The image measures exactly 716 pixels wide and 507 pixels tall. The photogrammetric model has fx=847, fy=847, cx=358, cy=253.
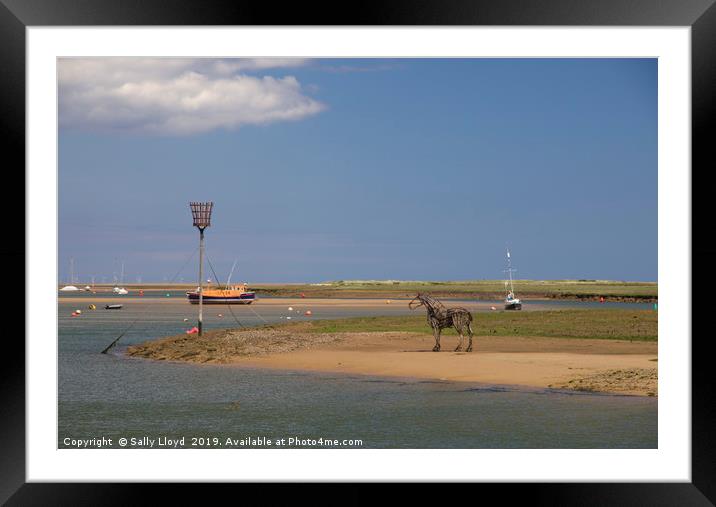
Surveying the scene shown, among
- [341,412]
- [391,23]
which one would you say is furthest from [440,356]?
[391,23]

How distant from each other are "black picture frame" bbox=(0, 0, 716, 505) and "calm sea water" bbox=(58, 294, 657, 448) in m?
5.48

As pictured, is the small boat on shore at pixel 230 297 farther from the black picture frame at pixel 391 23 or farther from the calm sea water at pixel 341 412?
the black picture frame at pixel 391 23

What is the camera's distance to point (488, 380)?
78.5ft

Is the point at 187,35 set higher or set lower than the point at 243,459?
higher

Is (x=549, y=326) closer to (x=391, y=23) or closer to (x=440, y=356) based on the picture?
(x=440, y=356)

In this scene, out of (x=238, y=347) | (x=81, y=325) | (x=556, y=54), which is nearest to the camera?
(x=556, y=54)

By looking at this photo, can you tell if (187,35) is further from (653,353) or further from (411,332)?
(411,332)

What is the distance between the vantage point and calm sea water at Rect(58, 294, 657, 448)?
55.8 ft

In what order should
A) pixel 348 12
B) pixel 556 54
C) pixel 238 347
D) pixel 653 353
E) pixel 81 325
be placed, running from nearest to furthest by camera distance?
pixel 348 12
pixel 556 54
pixel 653 353
pixel 238 347
pixel 81 325

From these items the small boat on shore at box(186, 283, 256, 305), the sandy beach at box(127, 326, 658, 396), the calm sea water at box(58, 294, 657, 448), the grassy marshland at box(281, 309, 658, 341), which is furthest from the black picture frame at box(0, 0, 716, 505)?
the small boat on shore at box(186, 283, 256, 305)

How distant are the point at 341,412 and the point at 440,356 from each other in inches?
394

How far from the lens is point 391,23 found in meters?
10.4

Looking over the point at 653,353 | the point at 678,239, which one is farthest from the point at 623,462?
the point at 653,353

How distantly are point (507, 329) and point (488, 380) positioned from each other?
17.0 meters
